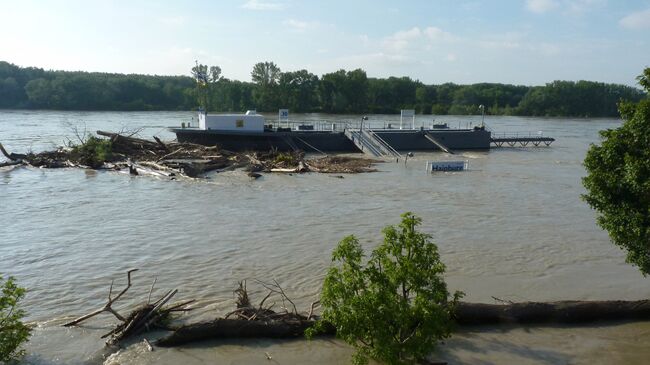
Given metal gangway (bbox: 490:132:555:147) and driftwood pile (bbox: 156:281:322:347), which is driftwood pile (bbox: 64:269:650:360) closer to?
driftwood pile (bbox: 156:281:322:347)

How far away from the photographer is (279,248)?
17.6 metres

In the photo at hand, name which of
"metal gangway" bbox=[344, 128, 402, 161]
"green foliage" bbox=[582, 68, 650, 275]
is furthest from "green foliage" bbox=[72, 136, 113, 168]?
"green foliage" bbox=[582, 68, 650, 275]

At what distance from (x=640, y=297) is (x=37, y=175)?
3291 centimetres

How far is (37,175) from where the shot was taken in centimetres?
3319

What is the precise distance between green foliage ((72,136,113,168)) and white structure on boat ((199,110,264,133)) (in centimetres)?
807

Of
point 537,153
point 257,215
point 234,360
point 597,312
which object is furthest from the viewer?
point 537,153

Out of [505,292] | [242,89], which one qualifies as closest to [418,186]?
[505,292]

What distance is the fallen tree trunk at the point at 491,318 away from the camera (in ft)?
34.2

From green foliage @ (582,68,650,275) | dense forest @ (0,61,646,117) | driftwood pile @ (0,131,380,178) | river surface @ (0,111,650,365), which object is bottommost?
river surface @ (0,111,650,365)

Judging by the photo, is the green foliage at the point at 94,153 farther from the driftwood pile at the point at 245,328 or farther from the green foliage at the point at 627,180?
the green foliage at the point at 627,180

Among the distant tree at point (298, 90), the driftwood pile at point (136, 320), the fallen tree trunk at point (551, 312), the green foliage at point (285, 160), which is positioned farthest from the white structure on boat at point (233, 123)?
the distant tree at point (298, 90)

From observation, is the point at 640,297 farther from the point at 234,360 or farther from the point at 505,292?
the point at 234,360

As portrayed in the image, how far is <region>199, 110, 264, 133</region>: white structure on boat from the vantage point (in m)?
43.7

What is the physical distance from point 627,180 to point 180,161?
31868 mm
